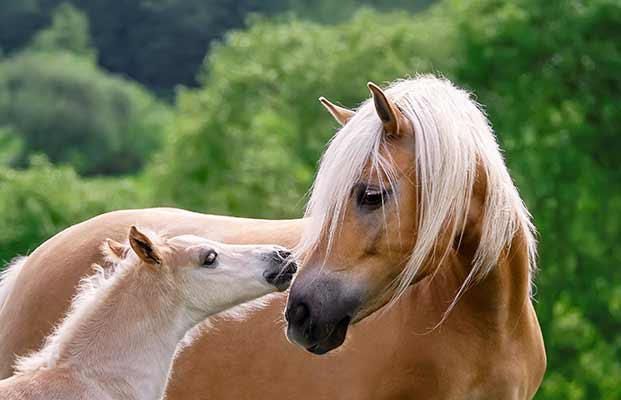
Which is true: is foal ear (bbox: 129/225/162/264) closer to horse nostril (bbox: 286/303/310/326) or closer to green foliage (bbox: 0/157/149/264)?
horse nostril (bbox: 286/303/310/326)

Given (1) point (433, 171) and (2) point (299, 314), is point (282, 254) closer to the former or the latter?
(2) point (299, 314)

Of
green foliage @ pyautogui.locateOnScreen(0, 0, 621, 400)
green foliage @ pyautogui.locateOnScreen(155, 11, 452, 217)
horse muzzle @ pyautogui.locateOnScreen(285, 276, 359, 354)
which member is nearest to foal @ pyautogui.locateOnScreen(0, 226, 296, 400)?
horse muzzle @ pyautogui.locateOnScreen(285, 276, 359, 354)

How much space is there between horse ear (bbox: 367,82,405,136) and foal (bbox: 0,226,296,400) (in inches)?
31.3

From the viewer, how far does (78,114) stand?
210 ft

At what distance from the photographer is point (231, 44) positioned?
3794 cm

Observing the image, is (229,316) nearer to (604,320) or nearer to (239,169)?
Answer: (604,320)

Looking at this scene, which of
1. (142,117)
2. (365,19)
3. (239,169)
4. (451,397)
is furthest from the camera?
(142,117)

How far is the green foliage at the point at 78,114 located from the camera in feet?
208

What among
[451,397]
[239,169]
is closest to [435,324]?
[451,397]

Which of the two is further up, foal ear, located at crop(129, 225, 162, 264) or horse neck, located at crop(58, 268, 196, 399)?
foal ear, located at crop(129, 225, 162, 264)

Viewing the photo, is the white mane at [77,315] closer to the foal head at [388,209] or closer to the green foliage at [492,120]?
the foal head at [388,209]

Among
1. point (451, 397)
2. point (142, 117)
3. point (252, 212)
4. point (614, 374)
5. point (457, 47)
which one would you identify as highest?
point (451, 397)

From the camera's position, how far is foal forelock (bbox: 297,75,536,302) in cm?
544

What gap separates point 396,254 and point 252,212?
22953mm
